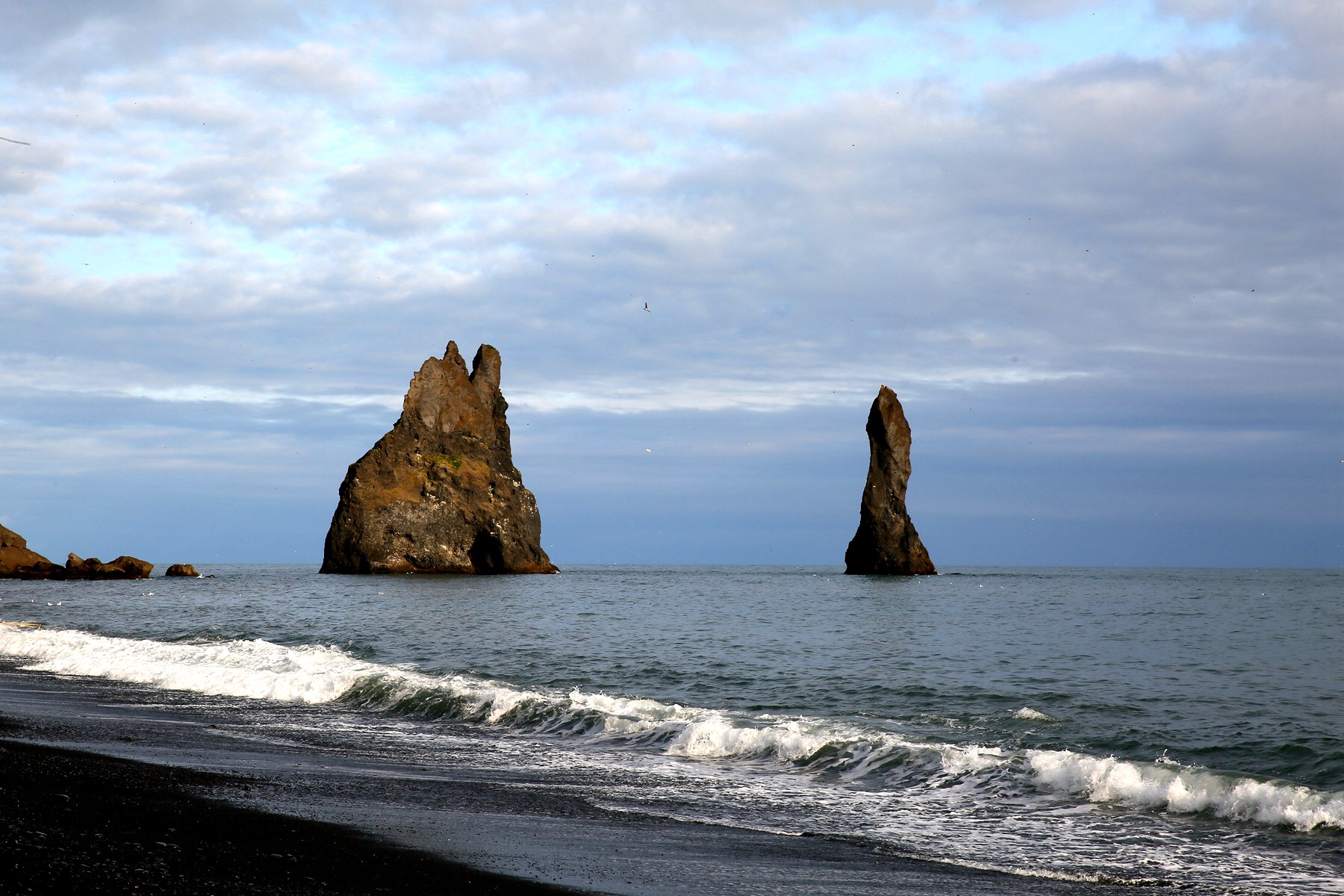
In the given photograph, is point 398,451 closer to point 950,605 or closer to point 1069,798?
point 950,605

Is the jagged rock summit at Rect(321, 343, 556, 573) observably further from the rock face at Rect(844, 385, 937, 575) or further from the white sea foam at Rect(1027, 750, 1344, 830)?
the white sea foam at Rect(1027, 750, 1344, 830)

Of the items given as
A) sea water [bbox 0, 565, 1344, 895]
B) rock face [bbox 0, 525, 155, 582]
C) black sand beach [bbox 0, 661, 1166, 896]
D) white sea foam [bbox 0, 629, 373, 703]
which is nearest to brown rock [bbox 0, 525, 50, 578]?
rock face [bbox 0, 525, 155, 582]

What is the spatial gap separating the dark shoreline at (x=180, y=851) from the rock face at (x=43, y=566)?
8667cm

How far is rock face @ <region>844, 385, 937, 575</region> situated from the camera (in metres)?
103

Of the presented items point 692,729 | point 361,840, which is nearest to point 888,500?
point 692,729

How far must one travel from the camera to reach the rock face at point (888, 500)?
103 meters

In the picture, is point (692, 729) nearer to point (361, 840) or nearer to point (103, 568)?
point (361, 840)

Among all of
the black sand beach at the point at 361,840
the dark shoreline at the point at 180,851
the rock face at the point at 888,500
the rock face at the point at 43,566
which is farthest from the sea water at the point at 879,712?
the rock face at the point at 888,500

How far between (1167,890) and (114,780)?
29.0 ft

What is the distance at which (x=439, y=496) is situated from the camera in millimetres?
97062

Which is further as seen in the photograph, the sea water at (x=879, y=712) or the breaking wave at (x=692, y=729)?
the breaking wave at (x=692, y=729)

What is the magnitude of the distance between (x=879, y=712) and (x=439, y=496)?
278 feet

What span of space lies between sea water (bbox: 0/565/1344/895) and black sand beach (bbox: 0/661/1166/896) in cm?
71

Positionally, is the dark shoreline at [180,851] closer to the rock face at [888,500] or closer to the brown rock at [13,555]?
the brown rock at [13,555]
